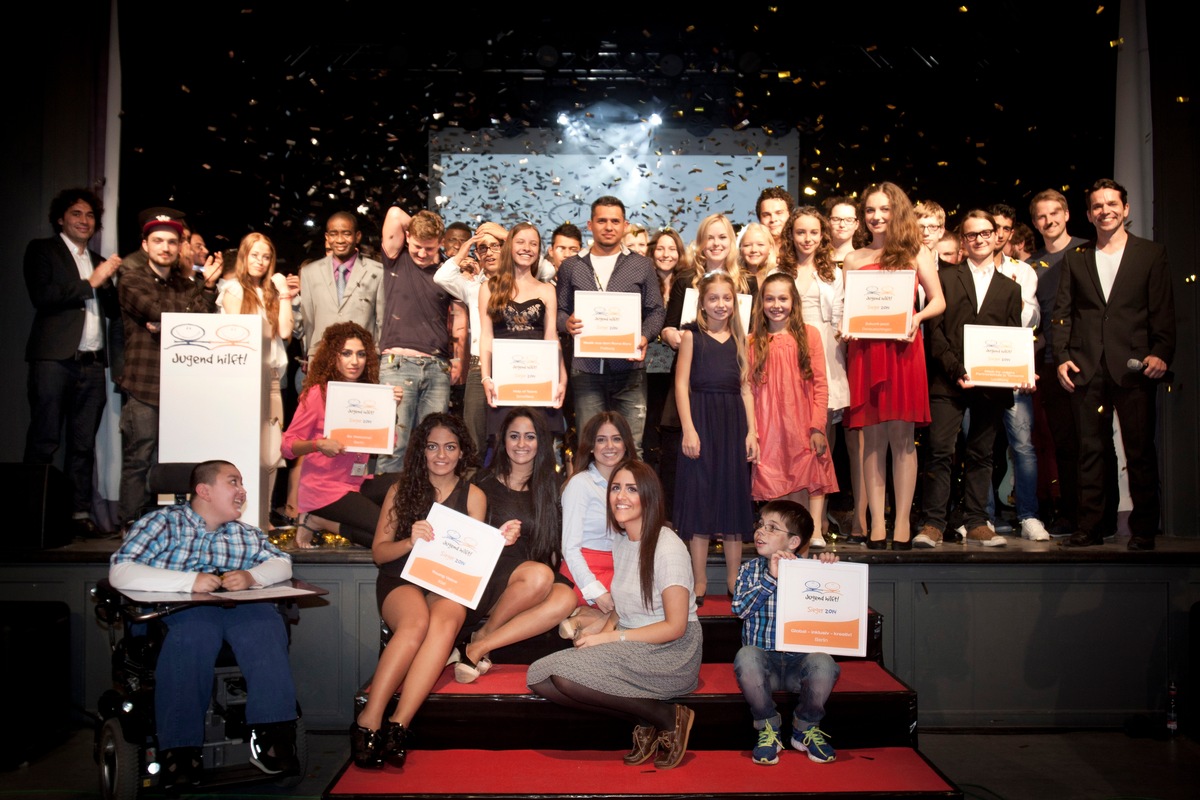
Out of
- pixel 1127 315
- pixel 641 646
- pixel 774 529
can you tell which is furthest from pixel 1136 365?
pixel 641 646

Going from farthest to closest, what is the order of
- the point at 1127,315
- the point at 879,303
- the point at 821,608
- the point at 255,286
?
the point at 255,286
the point at 1127,315
the point at 879,303
the point at 821,608

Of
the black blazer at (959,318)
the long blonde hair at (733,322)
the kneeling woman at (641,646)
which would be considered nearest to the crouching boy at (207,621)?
the kneeling woman at (641,646)

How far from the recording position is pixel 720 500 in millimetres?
4508

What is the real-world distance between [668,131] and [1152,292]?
12.4 feet

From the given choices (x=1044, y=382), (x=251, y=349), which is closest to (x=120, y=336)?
(x=251, y=349)

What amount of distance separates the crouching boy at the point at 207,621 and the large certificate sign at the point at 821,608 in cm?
191

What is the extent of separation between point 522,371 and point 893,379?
1.91 meters

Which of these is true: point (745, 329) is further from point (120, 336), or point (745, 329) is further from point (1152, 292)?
point (120, 336)

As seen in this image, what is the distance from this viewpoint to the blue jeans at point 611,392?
5.26 m

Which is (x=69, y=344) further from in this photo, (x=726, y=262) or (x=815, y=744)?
(x=815, y=744)

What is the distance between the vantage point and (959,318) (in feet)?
17.4

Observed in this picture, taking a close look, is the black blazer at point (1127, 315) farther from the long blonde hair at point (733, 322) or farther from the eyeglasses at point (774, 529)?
the eyeglasses at point (774, 529)

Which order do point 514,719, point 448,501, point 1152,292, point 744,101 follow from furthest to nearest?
point 744,101 → point 1152,292 → point 448,501 → point 514,719

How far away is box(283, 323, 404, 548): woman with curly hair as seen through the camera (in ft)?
16.1
